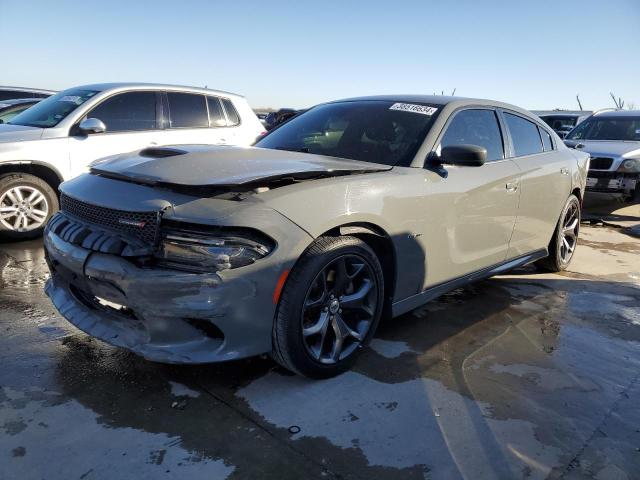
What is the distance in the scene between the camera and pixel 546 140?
4.92 metres

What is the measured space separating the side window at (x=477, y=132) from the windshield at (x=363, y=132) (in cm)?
18

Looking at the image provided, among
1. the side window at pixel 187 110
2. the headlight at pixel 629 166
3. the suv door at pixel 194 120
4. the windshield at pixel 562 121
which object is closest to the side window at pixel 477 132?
the suv door at pixel 194 120

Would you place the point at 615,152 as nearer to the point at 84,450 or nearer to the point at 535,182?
the point at 535,182

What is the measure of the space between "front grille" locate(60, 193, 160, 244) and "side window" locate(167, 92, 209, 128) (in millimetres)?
4066

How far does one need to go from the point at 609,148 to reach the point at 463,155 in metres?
6.94

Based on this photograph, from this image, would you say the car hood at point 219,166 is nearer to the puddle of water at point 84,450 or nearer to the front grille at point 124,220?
the front grille at point 124,220

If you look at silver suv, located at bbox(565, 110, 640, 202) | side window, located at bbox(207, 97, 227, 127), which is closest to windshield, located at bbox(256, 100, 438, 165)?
side window, located at bbox(207, 97, 227, 127)

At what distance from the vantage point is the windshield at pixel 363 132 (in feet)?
11.4

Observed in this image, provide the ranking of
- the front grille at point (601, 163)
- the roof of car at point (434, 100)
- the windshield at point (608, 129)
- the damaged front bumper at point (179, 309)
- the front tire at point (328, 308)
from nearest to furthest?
1. the damaged front bumper at point (179, 309)
2. the front tire at point (328, 308)
3. the roof of car at point (434, 100)
4. the front grille at point (601, 163)
5. the windshield at point (608, 129)

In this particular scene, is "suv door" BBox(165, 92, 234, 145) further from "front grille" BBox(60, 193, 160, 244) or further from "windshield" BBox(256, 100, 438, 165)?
"front grille" BBox(60, 193, 160, 244)

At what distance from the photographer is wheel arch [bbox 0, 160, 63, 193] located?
5.38 metres

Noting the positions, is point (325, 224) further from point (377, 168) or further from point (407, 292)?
point (407, 292)

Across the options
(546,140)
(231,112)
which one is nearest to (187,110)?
(231,112)

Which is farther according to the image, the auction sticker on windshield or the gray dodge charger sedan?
the auction sticker on windshield
